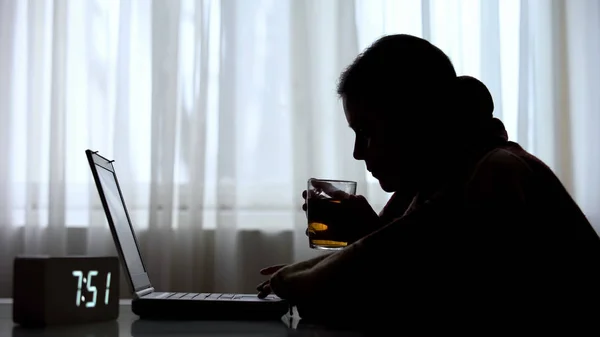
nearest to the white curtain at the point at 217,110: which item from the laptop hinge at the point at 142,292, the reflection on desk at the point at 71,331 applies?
the laptop hinge at the point at 142,292

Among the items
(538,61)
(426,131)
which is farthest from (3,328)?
(538,61)

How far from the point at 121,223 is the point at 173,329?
1.30ft

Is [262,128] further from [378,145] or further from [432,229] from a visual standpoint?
[432,229]

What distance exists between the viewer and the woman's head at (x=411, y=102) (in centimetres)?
89

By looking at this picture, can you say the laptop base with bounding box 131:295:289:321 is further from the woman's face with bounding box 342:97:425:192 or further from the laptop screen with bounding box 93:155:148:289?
the woman's face with bounding box 342:97:425:192

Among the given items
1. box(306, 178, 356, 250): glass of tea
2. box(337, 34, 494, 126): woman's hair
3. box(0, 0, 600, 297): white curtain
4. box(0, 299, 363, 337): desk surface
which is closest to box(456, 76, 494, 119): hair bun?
box(337, 34, 494, 126): woman's hair

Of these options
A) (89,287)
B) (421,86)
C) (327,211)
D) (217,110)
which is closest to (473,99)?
(421,86)

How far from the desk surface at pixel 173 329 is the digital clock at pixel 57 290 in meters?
0.02

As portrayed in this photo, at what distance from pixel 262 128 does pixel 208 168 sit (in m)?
0.23

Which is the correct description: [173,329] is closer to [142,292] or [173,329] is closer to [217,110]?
[142,292]

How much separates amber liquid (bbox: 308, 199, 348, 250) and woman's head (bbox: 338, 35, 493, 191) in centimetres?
17

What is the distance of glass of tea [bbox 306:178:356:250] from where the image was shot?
3.50ft

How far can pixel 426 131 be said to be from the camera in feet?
2.96

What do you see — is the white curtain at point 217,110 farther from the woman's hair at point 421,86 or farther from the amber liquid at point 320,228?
the woman's hair at point 421,86
